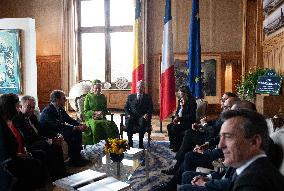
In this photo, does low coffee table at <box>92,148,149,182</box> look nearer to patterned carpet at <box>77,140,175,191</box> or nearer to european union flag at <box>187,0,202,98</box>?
patterned carpet at <box>77,140,175,191</box>

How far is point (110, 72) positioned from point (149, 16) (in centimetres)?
236

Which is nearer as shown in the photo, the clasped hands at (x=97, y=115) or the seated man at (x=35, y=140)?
the seated man at (x=35, y=140)

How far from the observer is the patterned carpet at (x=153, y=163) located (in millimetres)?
4100

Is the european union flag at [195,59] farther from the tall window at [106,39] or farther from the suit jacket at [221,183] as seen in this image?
the suit jacket at [221,183]

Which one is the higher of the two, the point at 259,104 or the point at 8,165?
the point at 259,104

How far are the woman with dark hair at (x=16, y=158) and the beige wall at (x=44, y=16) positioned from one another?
824 centimetres

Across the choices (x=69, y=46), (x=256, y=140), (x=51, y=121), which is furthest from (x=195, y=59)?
(x=256, y=140)

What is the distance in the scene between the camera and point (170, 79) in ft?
23.7

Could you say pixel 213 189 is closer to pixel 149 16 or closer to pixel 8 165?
pixel 8 165

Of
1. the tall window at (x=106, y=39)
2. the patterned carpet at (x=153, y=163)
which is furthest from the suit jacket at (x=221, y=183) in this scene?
the tall window at (x=106, y=39)

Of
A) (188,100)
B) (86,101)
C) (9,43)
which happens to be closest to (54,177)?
(86,101)

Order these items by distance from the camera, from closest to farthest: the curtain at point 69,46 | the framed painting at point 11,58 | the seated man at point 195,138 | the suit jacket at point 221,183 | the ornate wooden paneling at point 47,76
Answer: the suit jacket at point 221,183, the seated man at point 195,138, the framed painting at point 11,58, the curtain at point 69,46, the ornate wooden paneling at point 47,76

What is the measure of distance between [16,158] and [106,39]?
8.48m

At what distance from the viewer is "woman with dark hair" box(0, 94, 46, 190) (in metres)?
3.16
